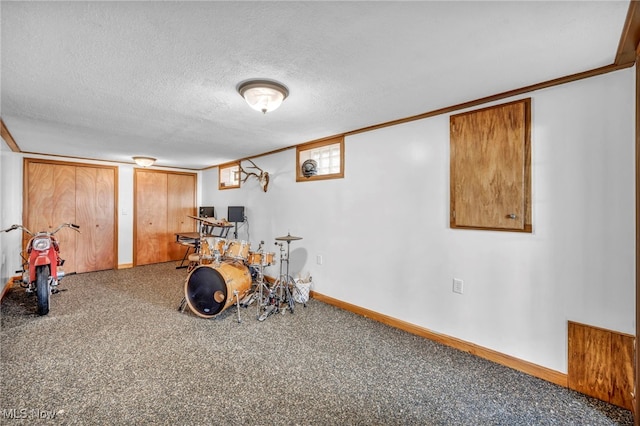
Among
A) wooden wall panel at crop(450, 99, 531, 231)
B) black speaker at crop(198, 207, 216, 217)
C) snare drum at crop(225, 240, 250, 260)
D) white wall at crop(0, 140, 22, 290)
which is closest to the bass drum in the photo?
snare drum at crop(225, 240, 250, 260)

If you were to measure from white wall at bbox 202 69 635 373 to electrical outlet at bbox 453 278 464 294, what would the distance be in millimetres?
38

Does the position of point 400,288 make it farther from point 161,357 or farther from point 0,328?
point 0,328

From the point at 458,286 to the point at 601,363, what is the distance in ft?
3.21

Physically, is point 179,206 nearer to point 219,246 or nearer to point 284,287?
point 219,246

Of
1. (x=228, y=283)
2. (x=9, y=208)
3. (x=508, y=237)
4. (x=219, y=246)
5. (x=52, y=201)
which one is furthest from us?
(x=52, y=201)

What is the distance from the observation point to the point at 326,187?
3686 millimetres

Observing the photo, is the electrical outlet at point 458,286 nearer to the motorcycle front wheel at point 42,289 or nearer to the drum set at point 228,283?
the drum set at point 228,283

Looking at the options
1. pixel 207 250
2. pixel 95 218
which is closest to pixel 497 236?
pixel 207 250

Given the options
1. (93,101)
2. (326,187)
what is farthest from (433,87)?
(93,101)

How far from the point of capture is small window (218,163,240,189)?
5505 mm

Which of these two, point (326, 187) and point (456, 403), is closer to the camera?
point (456, 403)

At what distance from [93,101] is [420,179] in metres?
3.08

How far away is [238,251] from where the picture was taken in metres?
3.39

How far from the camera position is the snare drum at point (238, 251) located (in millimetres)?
3385
